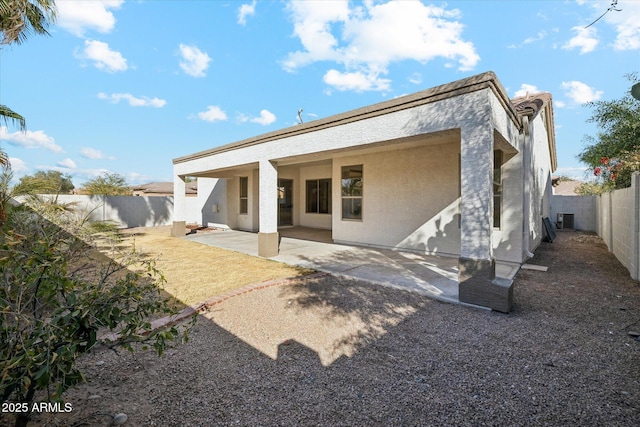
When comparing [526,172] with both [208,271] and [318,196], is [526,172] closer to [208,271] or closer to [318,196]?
[208,271]

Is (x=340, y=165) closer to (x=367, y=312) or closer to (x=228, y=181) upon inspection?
(x=367, y=312)

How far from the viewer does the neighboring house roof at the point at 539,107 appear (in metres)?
7.52

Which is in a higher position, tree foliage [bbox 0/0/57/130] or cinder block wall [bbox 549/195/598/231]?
tree foliage [bbox 0/0/57/130]

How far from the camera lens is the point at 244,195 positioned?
15.8 m

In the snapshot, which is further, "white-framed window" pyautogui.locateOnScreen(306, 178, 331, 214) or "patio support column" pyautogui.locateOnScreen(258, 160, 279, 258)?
"white-framed window" pyautogui.locateOnScreen(306, 178, 331, 214)

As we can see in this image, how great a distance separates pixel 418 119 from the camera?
5438mm

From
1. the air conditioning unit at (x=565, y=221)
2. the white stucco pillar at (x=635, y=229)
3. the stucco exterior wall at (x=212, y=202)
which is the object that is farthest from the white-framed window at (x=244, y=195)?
the air conditioning unit at (x=565, y=221)

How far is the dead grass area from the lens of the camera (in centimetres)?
555

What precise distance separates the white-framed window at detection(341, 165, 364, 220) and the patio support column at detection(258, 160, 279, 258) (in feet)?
9.85

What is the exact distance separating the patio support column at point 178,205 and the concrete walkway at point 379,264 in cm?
359

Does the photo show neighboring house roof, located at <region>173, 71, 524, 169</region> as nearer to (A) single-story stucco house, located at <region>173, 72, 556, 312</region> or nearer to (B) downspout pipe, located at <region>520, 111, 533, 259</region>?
(A) single-story stucco house, located at <region>173, 72, 556, 312</region>

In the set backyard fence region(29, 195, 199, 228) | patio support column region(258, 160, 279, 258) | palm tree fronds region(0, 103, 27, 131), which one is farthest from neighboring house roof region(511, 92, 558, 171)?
backyard fence region(29, 195, 199, 228)

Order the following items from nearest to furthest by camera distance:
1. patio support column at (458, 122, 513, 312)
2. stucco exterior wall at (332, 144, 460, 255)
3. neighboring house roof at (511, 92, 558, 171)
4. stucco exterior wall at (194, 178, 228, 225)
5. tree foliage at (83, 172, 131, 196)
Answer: patio support column at (458, 122, 513, 312)
neighboring house roof at (511, 92, 558, 171)
stucco exterior wall at (332, 144, 460, 255)
stucco exterior wall at (194, 178, 228, 225)
tree foliage at (83, 172, 131, 196)

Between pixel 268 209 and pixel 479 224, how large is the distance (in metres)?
5.64
